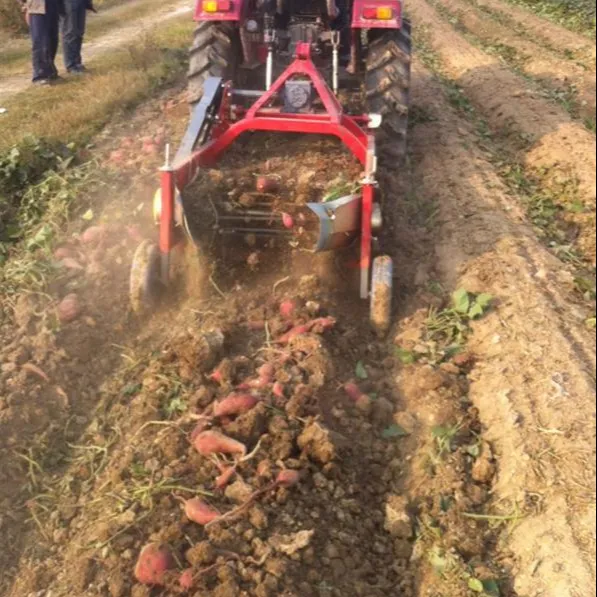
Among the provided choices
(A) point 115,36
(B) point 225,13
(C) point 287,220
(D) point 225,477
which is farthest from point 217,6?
(A) point 115,36

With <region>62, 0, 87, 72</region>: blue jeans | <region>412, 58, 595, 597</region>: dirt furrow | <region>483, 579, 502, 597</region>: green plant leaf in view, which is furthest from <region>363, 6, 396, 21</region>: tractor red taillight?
<region>62, 0, 87, 72</region>: blue jeans

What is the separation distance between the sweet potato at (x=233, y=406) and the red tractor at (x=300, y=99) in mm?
1079

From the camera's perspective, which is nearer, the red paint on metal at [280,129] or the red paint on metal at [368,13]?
the red paint on metal at [280,129]

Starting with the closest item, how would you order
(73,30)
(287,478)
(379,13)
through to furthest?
1. (287,478)
2. (379,13)
3. (73,30)

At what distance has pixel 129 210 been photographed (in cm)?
529

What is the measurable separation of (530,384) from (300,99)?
262cm

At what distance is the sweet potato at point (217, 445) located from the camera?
3169 millimetres

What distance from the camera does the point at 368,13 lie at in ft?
18.9

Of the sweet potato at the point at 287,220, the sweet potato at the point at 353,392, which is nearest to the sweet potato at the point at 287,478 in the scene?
the sweet potato at the point at 353,392

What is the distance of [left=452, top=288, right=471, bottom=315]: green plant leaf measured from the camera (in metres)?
4.19

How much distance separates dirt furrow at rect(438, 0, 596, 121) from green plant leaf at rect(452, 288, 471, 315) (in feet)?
10.6

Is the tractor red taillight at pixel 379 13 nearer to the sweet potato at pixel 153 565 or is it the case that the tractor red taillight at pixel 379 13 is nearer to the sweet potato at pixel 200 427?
the sweet potato at pixel 200 427

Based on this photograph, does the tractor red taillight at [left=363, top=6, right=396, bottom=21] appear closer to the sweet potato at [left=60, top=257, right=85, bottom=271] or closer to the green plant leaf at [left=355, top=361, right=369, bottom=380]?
the sweet potato at [left=60, top=257, right=85, bottom=271]

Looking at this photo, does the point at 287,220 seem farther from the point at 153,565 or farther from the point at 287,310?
Answer: the point at 153,565
